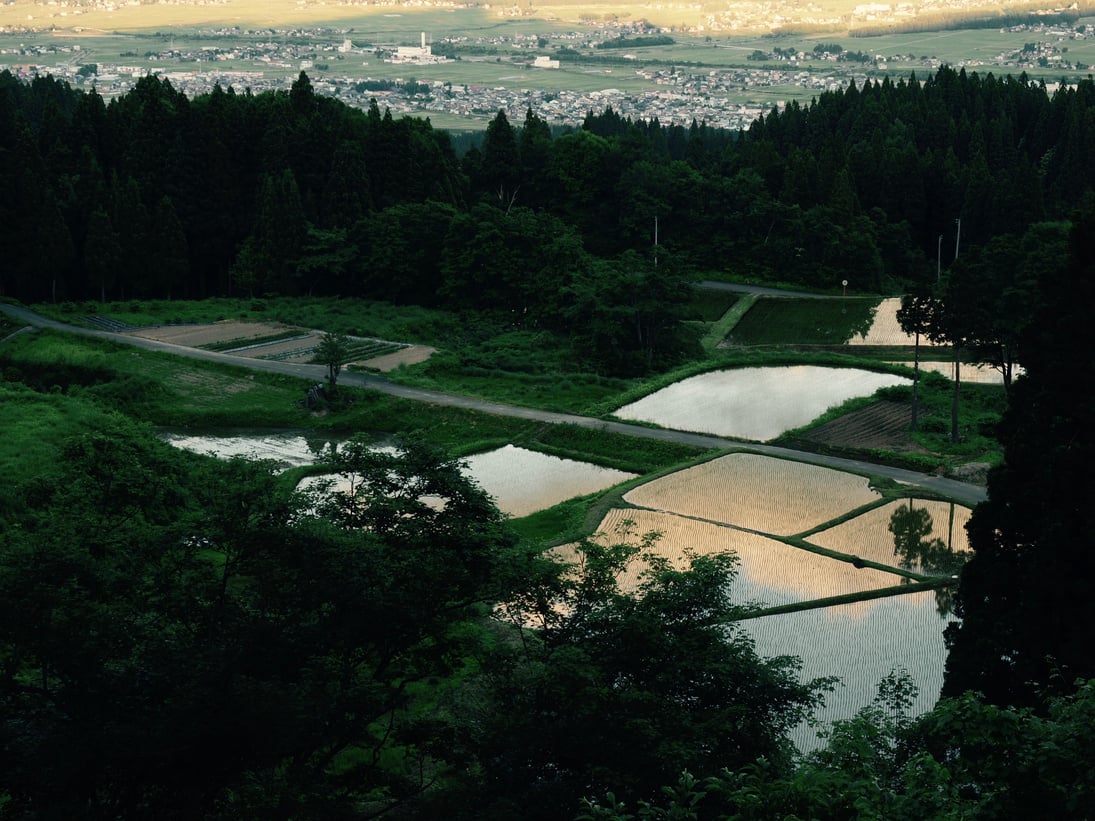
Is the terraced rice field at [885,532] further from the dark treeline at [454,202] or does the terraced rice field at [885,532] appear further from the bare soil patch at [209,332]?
the bare soil patch at [209,332]

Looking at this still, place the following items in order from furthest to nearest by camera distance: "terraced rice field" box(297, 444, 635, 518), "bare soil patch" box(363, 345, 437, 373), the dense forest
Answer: "bare soil patch" box(363, 345, 437, 373)
"terraced rice field" box(297, 444, 635, 518)
the dense forest

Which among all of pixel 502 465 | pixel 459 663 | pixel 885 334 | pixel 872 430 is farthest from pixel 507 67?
pixel 459 663

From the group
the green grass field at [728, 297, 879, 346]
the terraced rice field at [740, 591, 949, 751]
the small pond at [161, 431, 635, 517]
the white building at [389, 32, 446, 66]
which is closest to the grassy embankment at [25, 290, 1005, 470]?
the green grass field at [728, 297, 879, 346]

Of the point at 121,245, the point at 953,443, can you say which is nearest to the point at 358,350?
the point at 121,245

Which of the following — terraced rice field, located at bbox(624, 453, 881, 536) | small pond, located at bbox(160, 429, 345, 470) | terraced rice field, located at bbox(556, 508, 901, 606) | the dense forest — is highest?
the dense forest

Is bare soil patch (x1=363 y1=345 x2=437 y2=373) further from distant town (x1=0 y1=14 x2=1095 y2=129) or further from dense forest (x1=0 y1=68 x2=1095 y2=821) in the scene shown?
distant town (x1=0 y1=14 x2=1095 y2=129)

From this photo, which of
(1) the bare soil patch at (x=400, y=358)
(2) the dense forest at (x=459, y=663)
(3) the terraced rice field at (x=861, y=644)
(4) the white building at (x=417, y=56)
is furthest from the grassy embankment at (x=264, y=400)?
(4) the white building at (x=417, y=56)

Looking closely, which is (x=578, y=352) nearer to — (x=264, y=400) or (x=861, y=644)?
(x=264, y=400)

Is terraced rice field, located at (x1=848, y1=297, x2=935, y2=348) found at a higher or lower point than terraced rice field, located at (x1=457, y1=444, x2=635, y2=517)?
higher
